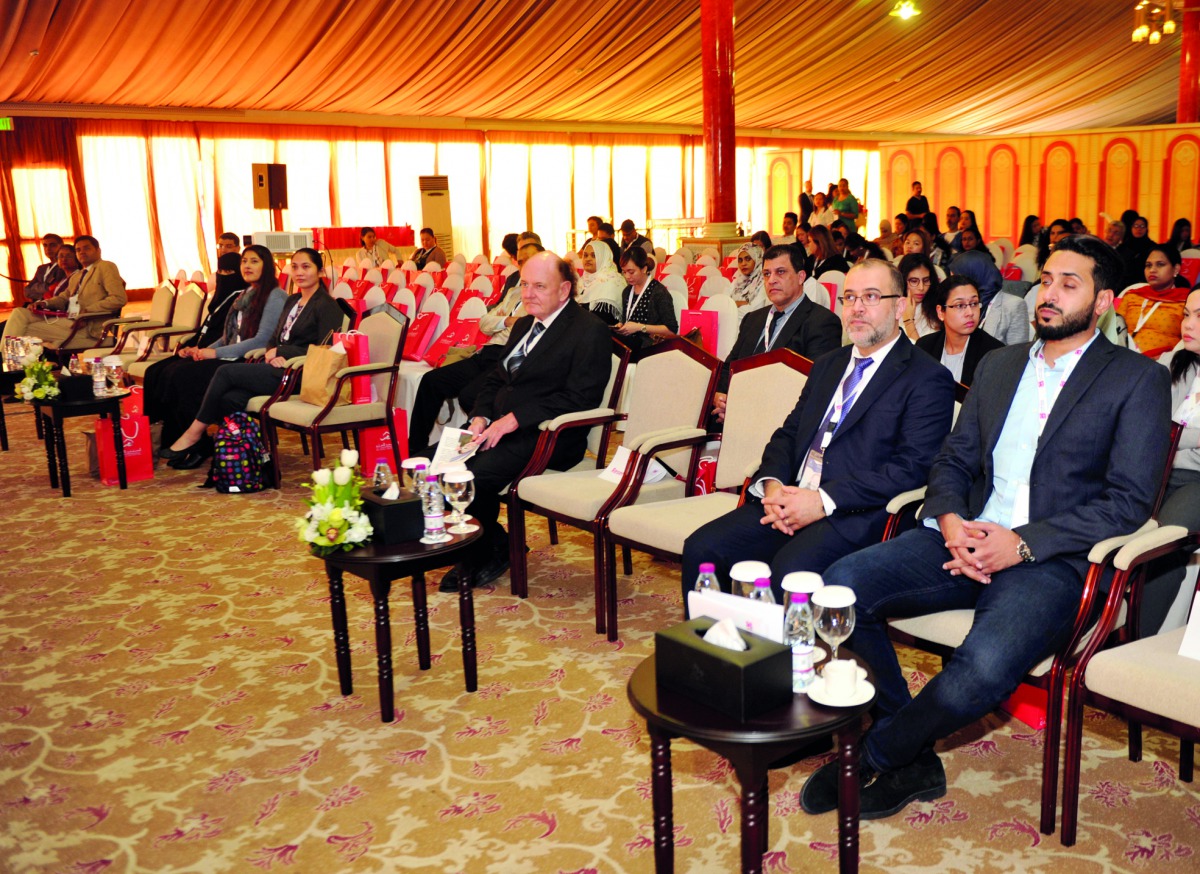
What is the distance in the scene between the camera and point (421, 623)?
11.5ft

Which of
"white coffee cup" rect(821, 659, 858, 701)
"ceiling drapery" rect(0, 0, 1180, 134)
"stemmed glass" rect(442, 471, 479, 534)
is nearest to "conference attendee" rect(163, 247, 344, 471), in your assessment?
"stemmed glass" rect(442, 471, 479, 534)

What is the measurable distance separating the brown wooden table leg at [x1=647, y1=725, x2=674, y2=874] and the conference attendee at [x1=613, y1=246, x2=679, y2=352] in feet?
13.4

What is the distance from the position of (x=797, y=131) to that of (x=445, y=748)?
2576cm

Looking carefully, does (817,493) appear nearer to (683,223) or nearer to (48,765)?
(48,765)

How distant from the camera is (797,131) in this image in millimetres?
26781

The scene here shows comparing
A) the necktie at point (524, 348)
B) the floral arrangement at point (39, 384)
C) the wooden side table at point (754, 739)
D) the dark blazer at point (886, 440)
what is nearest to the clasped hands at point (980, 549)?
the dark blazer at point (886, 440)

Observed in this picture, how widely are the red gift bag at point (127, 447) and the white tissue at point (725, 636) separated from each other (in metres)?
5.08

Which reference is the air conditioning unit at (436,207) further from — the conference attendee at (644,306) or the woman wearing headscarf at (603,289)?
the conference attendee at (644,306)

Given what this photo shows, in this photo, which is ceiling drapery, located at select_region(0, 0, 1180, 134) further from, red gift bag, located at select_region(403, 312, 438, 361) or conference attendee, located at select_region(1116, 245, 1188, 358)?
conference attendee, located at select_region(1116, 245, 1188, 358)

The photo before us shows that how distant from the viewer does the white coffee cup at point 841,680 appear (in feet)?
6.72

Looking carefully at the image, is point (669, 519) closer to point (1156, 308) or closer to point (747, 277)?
point (1156, 308)

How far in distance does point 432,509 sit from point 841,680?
→ 1.59 meters

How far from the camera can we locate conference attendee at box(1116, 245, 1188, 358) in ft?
16.6

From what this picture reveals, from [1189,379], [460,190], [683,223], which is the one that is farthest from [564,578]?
[460,190]
